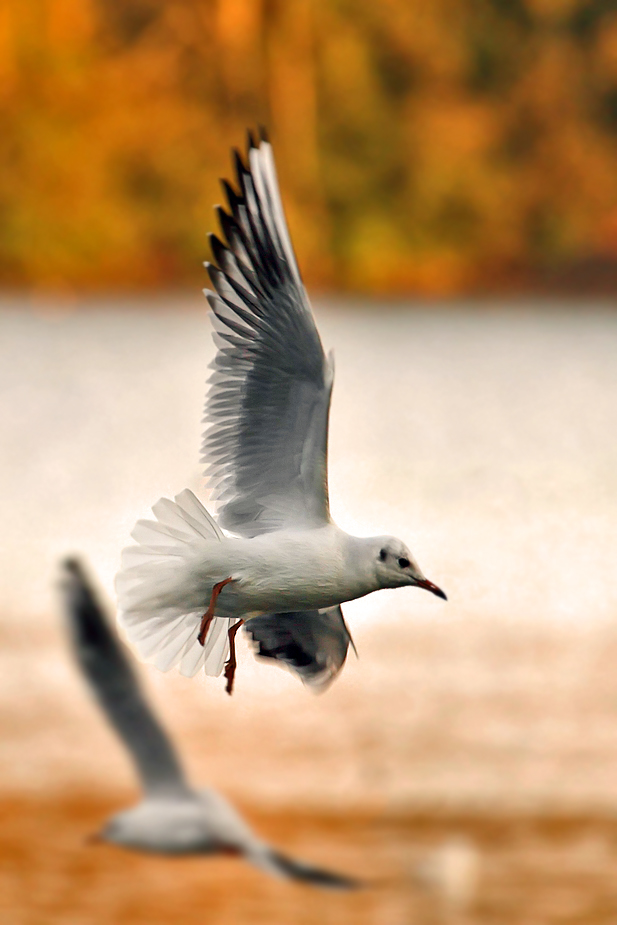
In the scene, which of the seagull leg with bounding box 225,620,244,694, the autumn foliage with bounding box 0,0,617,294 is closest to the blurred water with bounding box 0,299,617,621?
the autumn foliage with bounding box 0,0,617,294

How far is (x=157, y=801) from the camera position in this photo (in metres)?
8.84

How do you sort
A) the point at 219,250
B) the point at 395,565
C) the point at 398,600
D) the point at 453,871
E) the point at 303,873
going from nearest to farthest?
the point at 395,565, the point at 219,250, the point at 303,873, the point at 453,871, the point at 398,600

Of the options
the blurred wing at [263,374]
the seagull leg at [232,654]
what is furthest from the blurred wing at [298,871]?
the seagull leg at [232,654]

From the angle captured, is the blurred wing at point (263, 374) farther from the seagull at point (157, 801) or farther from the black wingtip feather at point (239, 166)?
the seagull at point (157, 801)

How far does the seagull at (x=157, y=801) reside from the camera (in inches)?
311

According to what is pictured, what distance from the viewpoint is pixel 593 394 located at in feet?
91.9

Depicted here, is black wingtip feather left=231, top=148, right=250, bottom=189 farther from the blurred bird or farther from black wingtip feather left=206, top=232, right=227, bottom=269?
the blurred bird

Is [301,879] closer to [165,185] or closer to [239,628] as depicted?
[239,628]

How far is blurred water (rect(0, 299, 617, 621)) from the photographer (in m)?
18.0

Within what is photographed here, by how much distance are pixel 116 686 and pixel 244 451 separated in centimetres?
503

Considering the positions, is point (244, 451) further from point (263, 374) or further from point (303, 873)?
point (303, 873)

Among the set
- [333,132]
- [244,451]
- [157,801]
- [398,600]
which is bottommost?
[244,451]

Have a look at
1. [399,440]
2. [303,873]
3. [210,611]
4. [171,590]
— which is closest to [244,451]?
[171,590]

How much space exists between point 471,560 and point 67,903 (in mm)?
7153
